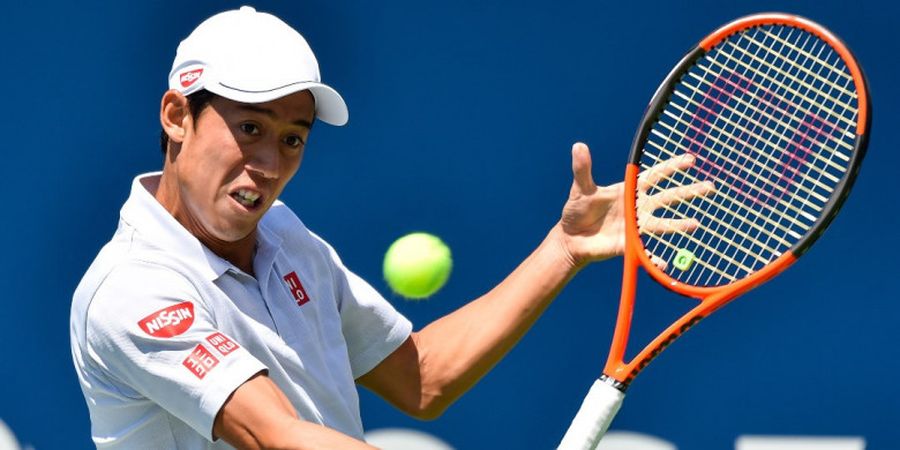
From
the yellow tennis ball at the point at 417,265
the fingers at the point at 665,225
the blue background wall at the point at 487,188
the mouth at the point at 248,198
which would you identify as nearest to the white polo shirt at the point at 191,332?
the mouth at the point at 248,198

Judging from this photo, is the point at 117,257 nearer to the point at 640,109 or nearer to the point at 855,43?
the point at 640,109

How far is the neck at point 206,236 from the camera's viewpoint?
2986mm

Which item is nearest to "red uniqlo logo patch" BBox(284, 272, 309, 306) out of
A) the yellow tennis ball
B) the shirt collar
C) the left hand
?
the shirt collar

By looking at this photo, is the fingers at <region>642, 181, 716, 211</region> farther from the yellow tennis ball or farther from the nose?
the yellow tennis ball

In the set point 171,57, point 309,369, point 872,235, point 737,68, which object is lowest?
point 309,369

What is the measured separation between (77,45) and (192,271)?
1.64 metres

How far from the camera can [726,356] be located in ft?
13.9

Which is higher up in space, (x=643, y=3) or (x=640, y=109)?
(x=643, y=3)

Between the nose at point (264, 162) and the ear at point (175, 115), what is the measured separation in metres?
0.16

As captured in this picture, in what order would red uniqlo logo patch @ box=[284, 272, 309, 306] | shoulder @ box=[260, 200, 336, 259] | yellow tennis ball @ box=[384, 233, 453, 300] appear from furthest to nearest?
1. yellow tennis ball @ box=[384, 233, 453, 300]
2. shoulder @ box=[260, 200, 336, 259]
3. red uniqlo logo patch @ box=[284, 272, 309, 306]

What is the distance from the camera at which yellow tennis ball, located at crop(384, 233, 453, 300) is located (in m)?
4.11

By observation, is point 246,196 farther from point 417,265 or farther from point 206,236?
point 417,265

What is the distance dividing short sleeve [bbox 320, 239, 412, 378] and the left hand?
1.44 ft

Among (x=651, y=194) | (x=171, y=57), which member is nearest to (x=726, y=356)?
(x=651, y=194)
